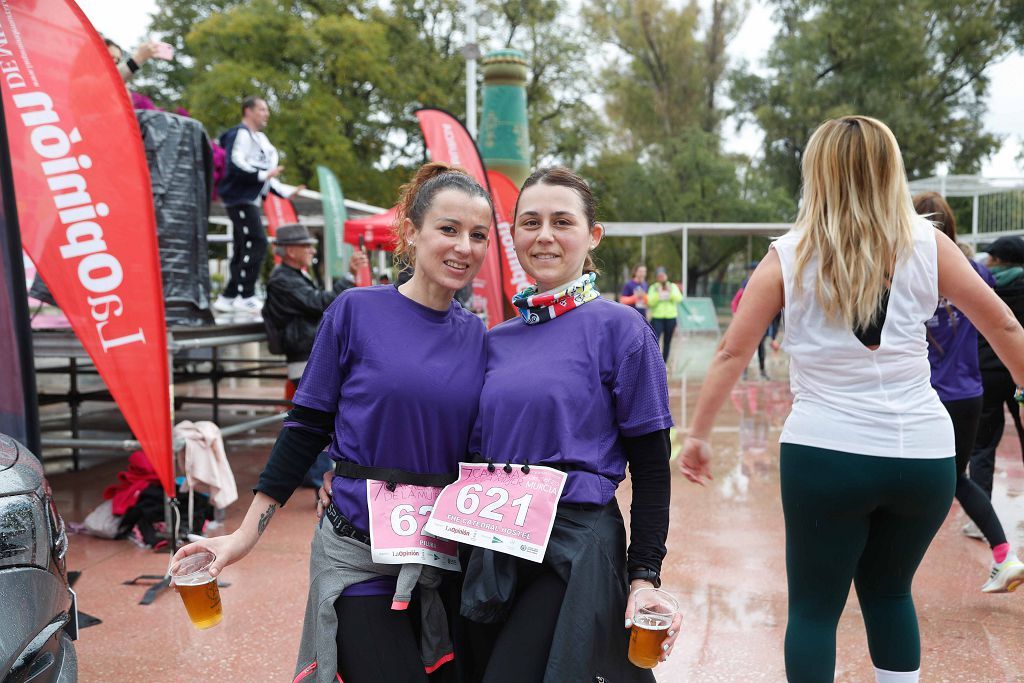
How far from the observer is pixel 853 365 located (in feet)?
7.53

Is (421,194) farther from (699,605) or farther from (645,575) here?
(699,605)

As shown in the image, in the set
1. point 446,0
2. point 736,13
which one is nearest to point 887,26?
point 736,13

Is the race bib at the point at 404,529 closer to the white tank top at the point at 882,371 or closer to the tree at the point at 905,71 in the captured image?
the white tank top at the point at 882,371

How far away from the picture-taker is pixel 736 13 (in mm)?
37656

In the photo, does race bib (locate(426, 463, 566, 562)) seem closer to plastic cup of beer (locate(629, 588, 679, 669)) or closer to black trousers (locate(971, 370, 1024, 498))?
plastic cup of beer (locate(629, 588, 679, 669))

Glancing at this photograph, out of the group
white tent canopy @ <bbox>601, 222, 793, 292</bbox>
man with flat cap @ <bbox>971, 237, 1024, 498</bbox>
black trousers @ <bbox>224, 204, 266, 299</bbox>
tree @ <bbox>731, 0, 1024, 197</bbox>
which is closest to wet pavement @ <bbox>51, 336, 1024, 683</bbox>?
man with flat cap @ <bbox>971, 237, 1024, 498</bbox>

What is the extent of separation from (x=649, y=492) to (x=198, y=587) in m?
1.07

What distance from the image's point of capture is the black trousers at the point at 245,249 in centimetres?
769

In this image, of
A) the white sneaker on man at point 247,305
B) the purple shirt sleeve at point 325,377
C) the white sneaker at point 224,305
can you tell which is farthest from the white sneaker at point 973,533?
the white sneaker at point 224,305

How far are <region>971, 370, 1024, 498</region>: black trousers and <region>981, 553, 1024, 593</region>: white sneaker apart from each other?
0.95 meters

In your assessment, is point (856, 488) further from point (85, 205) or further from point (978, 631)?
point (85, 205)

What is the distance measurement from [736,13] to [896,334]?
39.2m

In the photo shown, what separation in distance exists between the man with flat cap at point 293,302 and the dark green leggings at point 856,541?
4418mm

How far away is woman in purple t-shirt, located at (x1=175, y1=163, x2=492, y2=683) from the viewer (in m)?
1.93
